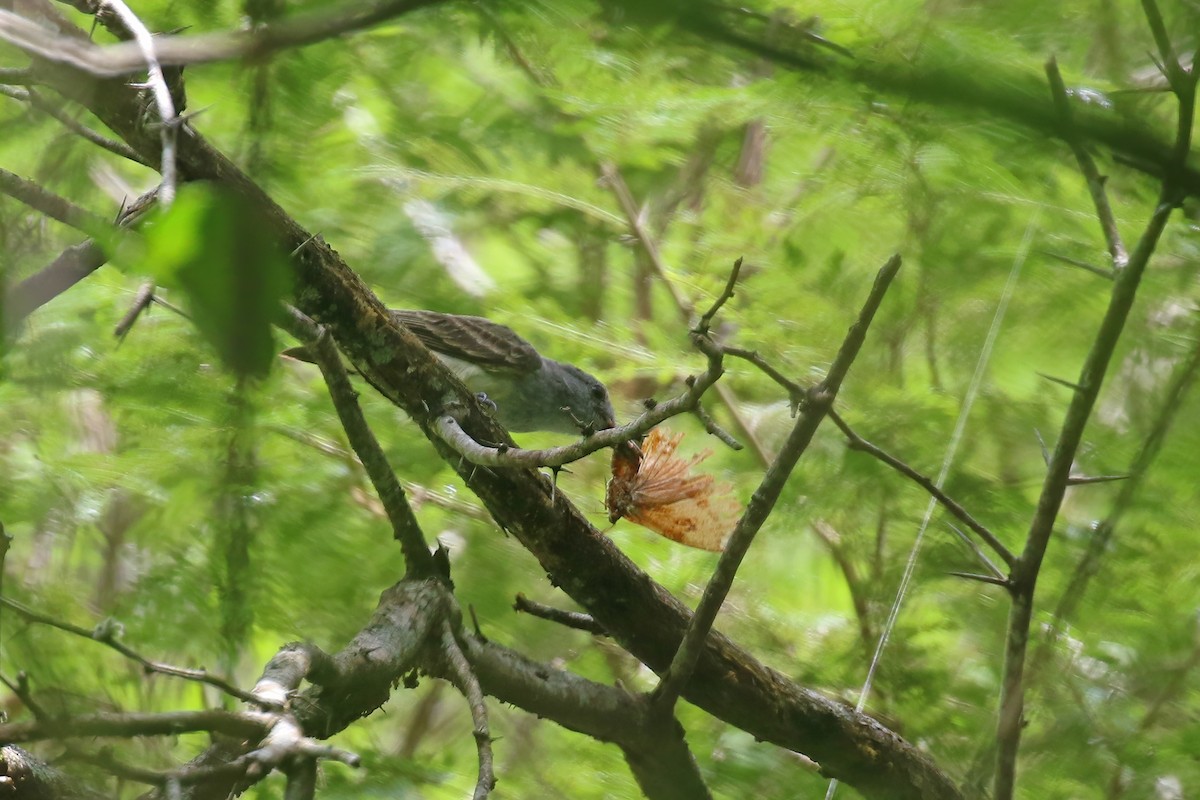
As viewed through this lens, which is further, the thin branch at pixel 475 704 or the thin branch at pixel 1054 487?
the thin branch at pixel 1054 487

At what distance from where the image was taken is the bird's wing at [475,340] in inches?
186

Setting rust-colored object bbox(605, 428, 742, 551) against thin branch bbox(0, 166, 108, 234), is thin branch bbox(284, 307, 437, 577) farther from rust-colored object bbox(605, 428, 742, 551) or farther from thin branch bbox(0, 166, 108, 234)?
thin branch bbox(0, 166, 108, 234)

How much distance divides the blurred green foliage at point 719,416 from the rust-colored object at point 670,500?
3.00ft

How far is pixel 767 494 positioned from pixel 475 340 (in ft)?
9.44

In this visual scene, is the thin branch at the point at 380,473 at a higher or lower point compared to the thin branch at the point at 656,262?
lower

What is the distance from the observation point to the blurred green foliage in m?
3.12

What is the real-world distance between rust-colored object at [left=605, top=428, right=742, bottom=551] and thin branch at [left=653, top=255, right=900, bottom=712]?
16.3 inches

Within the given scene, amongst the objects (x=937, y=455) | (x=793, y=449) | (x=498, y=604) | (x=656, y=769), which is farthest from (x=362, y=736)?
(x=793, y=449)

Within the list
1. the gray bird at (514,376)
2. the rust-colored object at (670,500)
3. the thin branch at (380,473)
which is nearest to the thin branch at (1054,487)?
the rust-colored object at (670,500)

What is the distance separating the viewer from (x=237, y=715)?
1399 mm

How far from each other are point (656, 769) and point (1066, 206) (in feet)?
7.73

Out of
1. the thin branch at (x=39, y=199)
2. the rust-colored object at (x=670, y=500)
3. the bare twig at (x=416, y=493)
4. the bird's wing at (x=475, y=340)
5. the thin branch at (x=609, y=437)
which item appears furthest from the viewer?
the bird's wing at (x=475, y=340)

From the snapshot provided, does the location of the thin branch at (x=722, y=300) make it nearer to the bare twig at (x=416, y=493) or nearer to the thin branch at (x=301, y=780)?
the thin branch at (x=301, y=780)

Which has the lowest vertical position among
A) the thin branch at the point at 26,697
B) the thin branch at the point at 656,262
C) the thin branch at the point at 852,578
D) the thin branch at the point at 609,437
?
the thin branch at the point at 26,697
